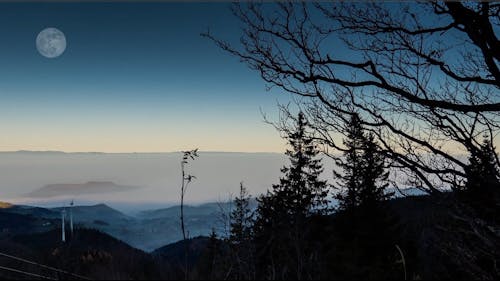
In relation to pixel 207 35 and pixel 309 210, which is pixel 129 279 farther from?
pixel 309 210

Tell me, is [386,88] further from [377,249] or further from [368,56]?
[377,249]

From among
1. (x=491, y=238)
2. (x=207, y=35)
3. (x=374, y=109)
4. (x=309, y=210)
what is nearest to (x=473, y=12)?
(x=374, y=109)

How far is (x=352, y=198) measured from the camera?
2869cm

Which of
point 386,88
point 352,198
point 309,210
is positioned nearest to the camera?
point 386,88

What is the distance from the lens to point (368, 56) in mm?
6805

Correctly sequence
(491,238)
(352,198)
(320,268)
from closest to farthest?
1. (320,268)
2. (491,238)
3. (352,198)

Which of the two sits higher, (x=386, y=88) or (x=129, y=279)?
(x=386, y=88)

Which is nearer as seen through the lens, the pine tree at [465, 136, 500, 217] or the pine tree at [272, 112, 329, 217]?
the pine tree at [465, 136, 500, 217]

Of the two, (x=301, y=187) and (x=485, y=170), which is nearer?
(x=485, y=170)

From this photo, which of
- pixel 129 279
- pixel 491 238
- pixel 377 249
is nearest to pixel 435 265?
pixel 377 249

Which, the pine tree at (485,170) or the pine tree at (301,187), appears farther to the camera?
the pine tree at (301,187)

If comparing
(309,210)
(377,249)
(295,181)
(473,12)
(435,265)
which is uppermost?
(473,12)

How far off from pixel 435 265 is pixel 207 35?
38859mm

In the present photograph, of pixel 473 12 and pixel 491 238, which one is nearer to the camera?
pixel 473 12
